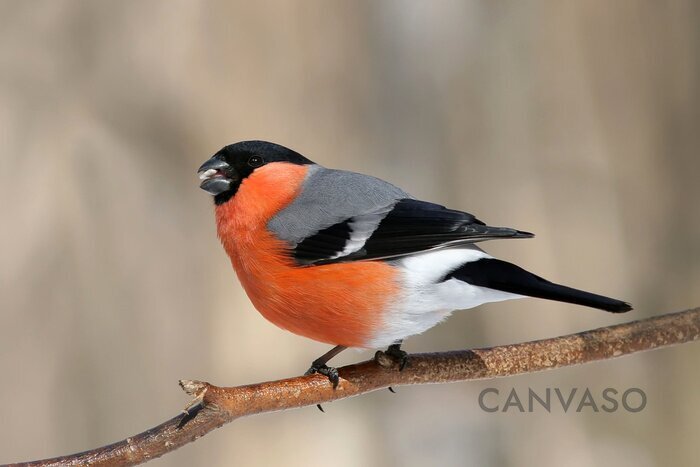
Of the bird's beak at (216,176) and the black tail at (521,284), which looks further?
the bird's beak at (216,176)

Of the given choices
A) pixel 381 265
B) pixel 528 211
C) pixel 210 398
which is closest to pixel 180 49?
pixel 528 211

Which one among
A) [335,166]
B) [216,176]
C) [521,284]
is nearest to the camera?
[521,284]

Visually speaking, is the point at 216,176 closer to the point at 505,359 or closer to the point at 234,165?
the point at 234,165

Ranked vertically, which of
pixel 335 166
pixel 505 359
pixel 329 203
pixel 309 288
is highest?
pixel 335 166

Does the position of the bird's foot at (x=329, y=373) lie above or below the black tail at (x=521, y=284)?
below

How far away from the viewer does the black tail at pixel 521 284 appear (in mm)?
926

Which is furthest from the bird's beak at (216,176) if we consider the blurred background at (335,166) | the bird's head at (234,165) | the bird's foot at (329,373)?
the blurred background at (335,166)

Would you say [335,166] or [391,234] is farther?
[335,166]

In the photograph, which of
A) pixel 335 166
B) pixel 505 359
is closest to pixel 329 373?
pixel 505 359

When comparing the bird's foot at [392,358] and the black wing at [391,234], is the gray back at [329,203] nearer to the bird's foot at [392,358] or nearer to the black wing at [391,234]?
the black wing at [391,234]

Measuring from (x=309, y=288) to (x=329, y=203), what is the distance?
0.47 feet

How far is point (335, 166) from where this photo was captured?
203 centimetres

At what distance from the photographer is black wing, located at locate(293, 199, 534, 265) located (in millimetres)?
1063

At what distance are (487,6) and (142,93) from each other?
0.90 metres
